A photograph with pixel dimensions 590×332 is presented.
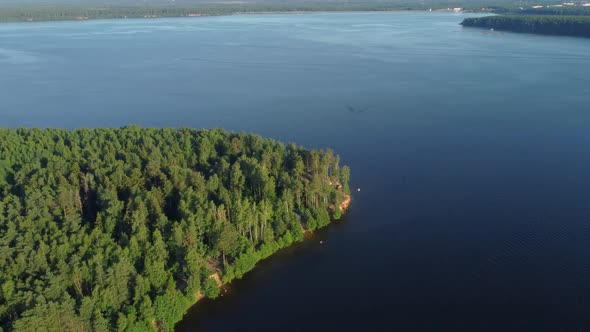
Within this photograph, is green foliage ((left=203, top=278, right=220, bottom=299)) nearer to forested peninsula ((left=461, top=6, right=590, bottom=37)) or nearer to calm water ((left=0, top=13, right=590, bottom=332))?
calm water ((left=0, top=13, right=590, bottom=332))

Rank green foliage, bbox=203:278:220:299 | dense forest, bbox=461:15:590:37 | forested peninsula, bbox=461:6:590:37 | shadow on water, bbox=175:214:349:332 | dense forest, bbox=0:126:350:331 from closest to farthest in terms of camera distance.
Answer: dense forest, bbox=0:126:350:331, shadow on water, bbox=175:214:349:332, green foliage, bbox=203:278:220:299, dense forest, bbox=461:15:590:37, forested peninsula, bbox=461:6:590:37

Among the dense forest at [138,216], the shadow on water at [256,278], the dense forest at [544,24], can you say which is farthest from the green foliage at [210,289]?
the dense forest at [544,24]

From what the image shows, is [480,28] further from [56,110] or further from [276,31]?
[56,110]

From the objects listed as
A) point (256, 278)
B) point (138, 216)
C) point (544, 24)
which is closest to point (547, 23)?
point (544, 24)

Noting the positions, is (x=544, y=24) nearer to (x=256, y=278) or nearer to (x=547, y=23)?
(x=547, y=23)

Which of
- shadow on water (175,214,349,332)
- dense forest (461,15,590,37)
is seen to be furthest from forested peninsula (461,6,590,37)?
shadow on water (175,214,349,332)

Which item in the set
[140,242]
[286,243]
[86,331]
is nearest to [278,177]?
[286,243]

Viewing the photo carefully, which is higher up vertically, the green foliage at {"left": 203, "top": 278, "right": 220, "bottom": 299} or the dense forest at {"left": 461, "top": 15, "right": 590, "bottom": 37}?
the dense forest at {"left": 461, "top": 15, "right": 590, "bottom": 37}
